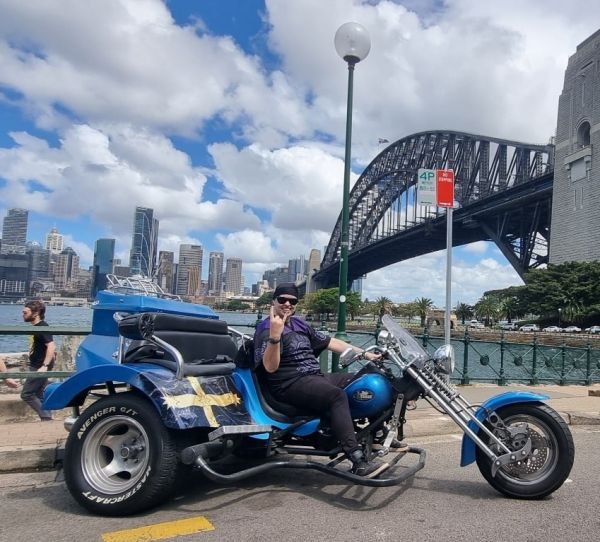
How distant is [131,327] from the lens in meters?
3.70

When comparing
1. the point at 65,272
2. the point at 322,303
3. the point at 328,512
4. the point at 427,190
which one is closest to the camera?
the point at 328,512

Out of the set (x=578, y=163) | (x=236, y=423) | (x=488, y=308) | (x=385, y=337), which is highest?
(x=578, y=163)

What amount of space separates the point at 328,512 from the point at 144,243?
4055 mm

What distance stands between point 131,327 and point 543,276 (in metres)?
56.0

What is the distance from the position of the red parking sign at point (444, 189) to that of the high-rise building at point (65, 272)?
12242mm

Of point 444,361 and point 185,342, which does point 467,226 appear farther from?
point 185,342

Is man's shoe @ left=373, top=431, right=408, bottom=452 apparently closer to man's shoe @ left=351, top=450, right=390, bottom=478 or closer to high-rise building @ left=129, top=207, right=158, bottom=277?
man's shoe @ left=351, top=450, right=390, bottom=478

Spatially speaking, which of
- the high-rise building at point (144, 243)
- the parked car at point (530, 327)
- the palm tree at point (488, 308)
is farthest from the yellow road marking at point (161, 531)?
the palm tree at point (488, 308)

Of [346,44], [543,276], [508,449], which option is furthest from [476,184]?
[508,449]

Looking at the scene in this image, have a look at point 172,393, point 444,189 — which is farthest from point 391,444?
point 444,189

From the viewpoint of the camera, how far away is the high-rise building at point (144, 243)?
5938 mm

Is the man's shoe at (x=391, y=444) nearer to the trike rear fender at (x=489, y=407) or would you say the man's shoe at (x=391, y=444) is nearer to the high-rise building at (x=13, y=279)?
the trike rear fender at (x=489, y=407)

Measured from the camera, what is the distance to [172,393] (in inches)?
138

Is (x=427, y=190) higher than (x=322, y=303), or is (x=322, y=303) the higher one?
(x=427, y=190)
